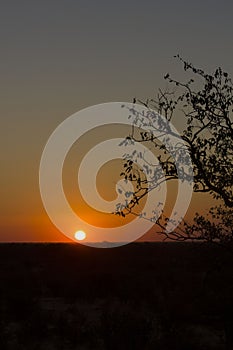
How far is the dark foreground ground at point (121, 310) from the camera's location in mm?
19859

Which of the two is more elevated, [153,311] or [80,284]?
[80,284]

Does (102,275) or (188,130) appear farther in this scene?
(102,275)

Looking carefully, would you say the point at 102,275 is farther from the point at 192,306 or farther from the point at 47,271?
the point at 192,306

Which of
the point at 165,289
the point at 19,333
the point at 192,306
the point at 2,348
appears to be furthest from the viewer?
the point at 165,289

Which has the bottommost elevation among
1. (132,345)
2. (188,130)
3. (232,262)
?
(132,345)

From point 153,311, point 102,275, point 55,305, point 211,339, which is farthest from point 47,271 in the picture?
point 211,339

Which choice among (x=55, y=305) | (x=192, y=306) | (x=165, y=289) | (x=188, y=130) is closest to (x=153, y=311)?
(x=192, y=306)

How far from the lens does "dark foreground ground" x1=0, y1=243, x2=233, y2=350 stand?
19859mm

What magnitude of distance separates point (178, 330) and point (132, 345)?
2.93 metres

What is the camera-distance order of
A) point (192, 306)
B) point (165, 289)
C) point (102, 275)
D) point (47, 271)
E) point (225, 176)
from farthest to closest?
point (47, 271)
point (102, 275)
point (165, 289)
point (192, 306)
point (225, 176)

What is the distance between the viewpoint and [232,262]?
51.1ft

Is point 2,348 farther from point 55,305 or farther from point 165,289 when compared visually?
point 165,289

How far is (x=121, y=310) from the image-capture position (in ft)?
92.1

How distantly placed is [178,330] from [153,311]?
7225 millimetres
